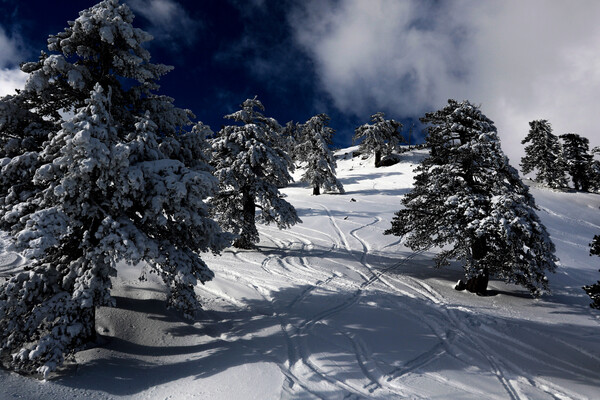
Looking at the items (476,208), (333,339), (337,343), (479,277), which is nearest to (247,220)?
(333,339)

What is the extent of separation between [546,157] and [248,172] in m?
44.6

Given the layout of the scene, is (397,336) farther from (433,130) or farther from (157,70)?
(157,70)

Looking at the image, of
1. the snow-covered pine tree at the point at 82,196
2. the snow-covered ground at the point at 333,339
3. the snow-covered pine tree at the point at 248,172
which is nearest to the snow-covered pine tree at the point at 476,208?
the snow-covered ground at the point at 333,339

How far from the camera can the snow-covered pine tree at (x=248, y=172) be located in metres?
17.2

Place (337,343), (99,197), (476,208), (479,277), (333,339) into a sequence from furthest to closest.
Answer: (479,277)
(476,208)
(333,339)
(337,343)
(99,197)

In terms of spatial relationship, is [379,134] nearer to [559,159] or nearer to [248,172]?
[559,159]

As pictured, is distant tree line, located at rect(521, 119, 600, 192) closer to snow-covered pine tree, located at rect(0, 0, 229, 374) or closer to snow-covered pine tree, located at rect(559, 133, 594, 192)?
snow-covered pine tree, located at rect(559, 133, 594, 192)

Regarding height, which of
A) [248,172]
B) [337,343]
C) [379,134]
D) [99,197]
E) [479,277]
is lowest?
[337,343]

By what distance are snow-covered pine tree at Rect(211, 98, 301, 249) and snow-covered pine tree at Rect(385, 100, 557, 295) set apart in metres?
6.81

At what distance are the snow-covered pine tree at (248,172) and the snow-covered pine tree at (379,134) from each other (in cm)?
3537

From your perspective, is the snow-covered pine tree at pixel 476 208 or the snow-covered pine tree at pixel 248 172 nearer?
the snow-covered pine tree at pixel 476 208

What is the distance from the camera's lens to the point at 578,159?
1770 inches

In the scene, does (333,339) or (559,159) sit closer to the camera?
(333,339)

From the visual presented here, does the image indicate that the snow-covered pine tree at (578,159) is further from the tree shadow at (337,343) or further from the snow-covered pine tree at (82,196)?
the snow-covered pine tree at (82,196)
